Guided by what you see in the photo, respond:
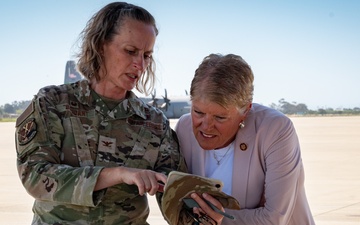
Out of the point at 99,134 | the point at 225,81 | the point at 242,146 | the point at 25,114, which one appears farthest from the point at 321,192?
the point at 25,114

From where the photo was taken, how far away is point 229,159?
2.76 m

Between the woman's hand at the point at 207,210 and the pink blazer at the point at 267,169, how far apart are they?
0.28 m

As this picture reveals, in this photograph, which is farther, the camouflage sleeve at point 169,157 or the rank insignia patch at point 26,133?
the camouflage sleeve at point 169,157

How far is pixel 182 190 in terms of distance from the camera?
6.85 feet

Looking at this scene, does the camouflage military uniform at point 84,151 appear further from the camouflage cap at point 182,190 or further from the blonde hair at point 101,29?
the camouflage cap at point 182,190

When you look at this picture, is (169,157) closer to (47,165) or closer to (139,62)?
(139,62)

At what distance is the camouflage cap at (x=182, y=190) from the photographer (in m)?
2.00

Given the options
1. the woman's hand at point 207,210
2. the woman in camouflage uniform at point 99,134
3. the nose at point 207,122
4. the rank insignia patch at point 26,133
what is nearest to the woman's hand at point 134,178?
the woman in camouflage uniform at point 99,134

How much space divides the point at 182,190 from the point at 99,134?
57 centimetres

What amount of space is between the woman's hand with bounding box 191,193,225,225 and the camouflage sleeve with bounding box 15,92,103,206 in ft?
1.36

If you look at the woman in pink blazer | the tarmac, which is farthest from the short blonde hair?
the tarmac

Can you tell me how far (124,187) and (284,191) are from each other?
773 mm

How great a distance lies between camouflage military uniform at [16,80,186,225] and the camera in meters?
2.18

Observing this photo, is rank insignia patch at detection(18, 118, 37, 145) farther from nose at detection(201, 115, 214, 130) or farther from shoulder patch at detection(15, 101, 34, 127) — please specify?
nose at detection(201, 115, 214, 130)
